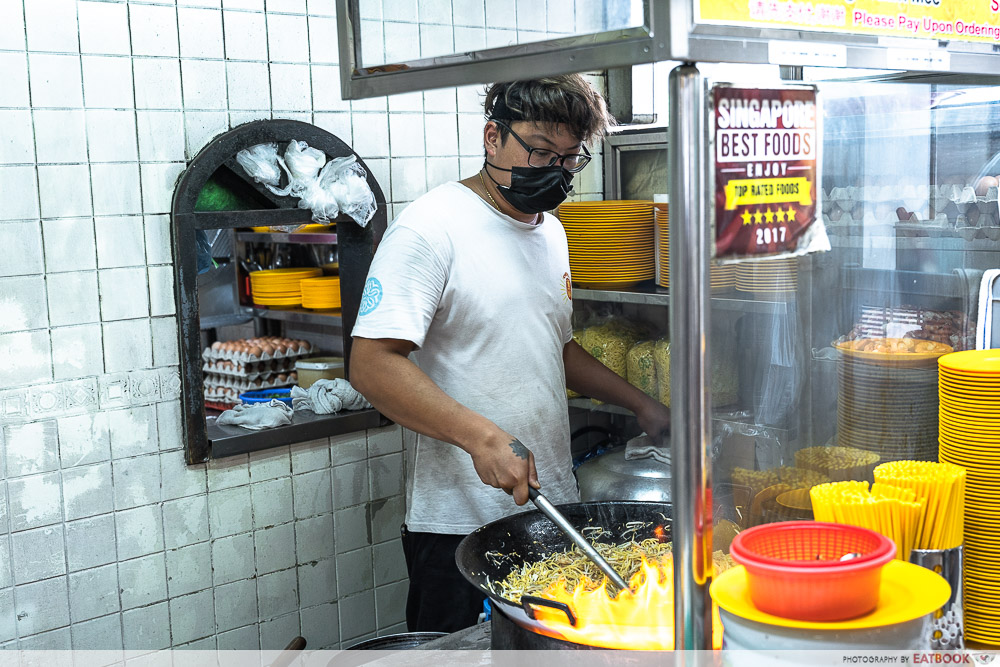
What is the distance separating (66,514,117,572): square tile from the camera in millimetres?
3004

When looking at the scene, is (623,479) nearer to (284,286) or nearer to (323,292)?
(323,292)

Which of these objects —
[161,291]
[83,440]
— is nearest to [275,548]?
[83,440]

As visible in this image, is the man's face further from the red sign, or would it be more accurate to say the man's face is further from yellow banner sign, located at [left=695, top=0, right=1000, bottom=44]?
the red sign

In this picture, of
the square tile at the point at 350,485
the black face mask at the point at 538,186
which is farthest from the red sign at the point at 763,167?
the square tile at the point at 350,485

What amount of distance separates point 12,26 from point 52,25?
4.5 inches

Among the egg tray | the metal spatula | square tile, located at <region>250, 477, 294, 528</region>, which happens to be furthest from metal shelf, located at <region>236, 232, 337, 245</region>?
the metal spatula

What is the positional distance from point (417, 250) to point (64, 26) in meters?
1.42

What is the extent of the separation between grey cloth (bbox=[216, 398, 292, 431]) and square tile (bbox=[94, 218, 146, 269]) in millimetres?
666

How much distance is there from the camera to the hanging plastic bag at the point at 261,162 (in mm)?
3252

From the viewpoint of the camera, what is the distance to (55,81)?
2889mm

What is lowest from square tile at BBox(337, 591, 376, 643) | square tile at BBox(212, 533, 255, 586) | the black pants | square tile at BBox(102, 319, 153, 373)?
square tile at BBox(337, 591, 376, 643)

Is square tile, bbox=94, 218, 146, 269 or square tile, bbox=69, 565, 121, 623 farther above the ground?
square tile, bbox=94, 218, 146, 269

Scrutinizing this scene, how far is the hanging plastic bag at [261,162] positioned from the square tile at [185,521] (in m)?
1.12

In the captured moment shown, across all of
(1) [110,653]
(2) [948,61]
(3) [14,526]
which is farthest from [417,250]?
(1) [110,653]
